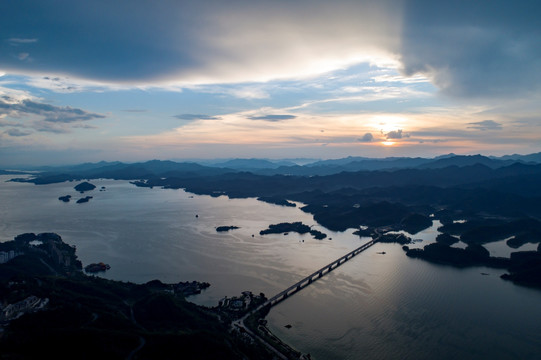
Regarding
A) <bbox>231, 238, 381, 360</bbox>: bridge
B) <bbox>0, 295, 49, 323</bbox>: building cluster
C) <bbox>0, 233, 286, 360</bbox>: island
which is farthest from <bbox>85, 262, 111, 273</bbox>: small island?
<bbox>231, 238, 381, 360</bbox>: bridge

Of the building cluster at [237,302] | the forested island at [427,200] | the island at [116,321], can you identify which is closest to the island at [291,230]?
the forested island at [427,200]

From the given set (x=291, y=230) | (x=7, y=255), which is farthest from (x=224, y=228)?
(x=7, y=255)

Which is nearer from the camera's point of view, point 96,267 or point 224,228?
point 96,267

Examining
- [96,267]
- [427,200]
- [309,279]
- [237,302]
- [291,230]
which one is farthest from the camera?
[427,200]

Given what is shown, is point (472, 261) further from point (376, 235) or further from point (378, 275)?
point (376, 235)

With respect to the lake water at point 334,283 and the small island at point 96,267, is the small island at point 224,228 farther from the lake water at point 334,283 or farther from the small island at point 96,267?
the small island at point 96,267

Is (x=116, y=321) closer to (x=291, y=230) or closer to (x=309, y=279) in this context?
(x=309, y=279)

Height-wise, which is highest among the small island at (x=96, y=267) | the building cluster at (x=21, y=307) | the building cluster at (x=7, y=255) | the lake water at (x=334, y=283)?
the building cluster at (x=21, y=307)
